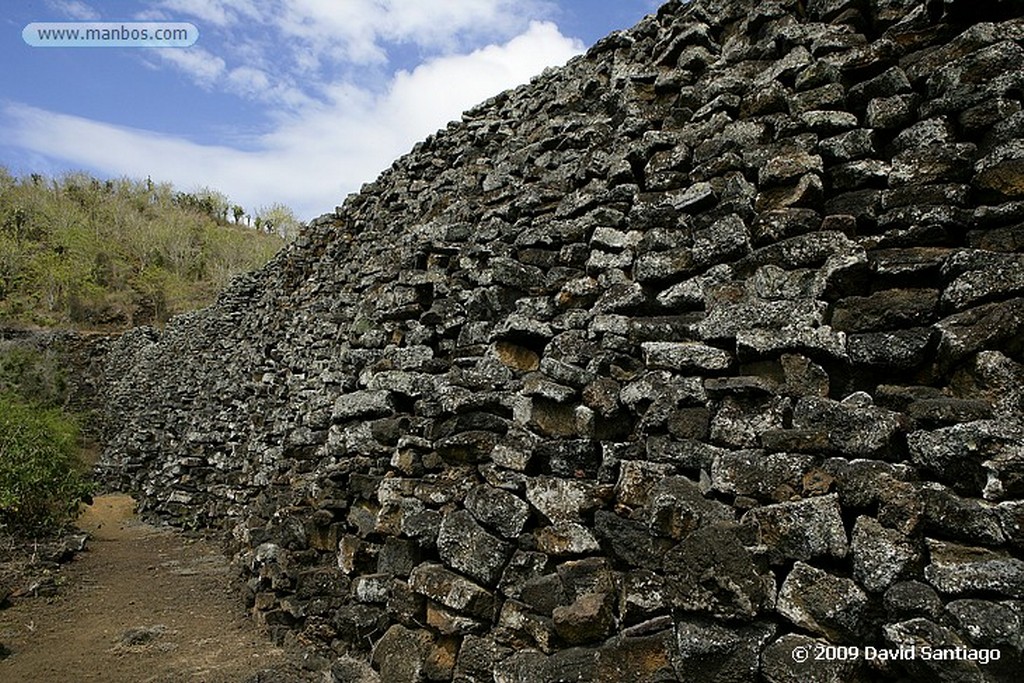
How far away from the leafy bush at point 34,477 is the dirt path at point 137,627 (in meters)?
1.11

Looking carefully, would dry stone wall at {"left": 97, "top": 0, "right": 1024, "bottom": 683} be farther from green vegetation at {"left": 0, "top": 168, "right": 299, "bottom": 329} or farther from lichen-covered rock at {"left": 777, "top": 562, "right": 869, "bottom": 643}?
green vegetation at {"left": 0, "top": 168, "right": 299, "bottom": 329}

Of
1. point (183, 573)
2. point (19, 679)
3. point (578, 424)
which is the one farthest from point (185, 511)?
point (578, 424)

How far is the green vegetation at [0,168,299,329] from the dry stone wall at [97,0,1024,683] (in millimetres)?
36006

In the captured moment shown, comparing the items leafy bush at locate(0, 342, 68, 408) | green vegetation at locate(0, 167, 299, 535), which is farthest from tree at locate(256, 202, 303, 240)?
leafy bush at locate(0, 342, 68, 408)

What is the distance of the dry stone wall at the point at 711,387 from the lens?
8.69 feet

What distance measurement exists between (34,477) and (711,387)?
1283 centimetres

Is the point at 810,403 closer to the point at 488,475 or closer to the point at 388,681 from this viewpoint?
the point at 488,475

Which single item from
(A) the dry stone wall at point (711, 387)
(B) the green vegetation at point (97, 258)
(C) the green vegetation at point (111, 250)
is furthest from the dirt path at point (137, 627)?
(C) the green vegetation at point (111, 250)

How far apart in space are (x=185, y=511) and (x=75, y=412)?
1258 cm

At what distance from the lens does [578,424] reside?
393cm

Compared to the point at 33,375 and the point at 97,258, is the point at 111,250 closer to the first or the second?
the point at 97,258

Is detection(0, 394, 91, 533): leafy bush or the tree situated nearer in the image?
detection(0, 394, 91, 533): leafy bush

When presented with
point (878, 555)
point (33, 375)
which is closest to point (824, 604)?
point (878, 555)

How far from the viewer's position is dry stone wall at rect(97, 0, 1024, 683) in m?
2.65
